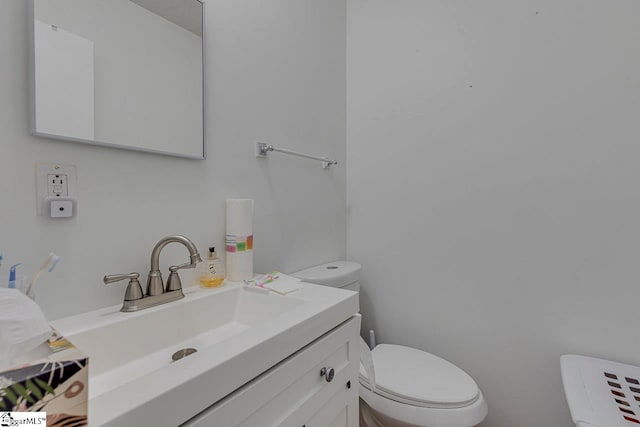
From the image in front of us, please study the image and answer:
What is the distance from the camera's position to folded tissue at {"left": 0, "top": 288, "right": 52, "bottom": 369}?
1.23 feet

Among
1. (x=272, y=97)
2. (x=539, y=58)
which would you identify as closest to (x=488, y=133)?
(x=539, y=58)

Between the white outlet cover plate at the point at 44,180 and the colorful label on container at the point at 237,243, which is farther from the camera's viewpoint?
the colorful label on container at the point at 237,243

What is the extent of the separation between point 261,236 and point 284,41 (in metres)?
0.83

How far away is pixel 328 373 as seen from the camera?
2.49 feet

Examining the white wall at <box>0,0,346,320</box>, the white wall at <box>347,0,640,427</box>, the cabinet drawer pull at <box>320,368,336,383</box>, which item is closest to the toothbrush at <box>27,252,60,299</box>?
the white wall at <box>0,0,346,320</box>

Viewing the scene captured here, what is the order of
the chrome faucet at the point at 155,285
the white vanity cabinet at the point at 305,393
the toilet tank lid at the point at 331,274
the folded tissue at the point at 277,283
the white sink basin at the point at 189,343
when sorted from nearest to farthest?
the white sink basin at the point at 189,343 → the white vanity cabinet at the point at 305,393 → the chrome faucet at the point at 155,285 → the folded tissue at the point at 277,283 → the toilet tank lid at the point at 331,274

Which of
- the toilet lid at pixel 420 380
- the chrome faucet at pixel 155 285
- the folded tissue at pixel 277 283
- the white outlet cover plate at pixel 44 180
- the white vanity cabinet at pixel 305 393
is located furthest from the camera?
the toilet lid at pixel 420 380

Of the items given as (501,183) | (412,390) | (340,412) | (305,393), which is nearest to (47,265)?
(305,393)

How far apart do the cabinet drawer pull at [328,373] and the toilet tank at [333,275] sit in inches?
19.2

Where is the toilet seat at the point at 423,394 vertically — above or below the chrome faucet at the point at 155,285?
below

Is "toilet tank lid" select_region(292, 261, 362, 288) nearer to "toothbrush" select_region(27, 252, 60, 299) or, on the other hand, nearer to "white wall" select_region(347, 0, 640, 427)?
"white wall" select_region(347, 0, 640, 427)

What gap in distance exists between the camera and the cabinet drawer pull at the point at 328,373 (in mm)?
750

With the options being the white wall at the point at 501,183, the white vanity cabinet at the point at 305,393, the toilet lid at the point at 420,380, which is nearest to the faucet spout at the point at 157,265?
the white vanity cabinet at the point at 305,393

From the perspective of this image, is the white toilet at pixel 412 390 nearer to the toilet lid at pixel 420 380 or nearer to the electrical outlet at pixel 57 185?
the toilet lid at pixel 420 380
